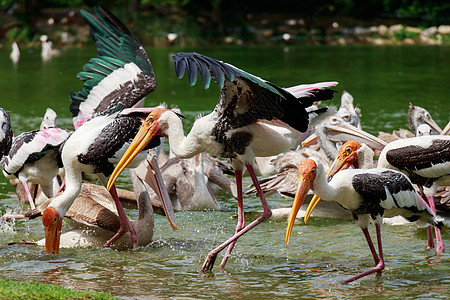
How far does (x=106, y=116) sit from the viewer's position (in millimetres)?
6863

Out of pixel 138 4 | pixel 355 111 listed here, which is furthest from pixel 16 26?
pixel 355 111

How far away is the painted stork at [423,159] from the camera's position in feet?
20.7

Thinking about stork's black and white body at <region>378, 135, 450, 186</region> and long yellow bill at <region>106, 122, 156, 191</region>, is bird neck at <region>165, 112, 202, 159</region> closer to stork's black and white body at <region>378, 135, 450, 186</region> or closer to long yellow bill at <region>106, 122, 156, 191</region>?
long yellow bill at <region>106, 122, 156, 191</region>

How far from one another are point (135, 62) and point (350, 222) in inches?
107

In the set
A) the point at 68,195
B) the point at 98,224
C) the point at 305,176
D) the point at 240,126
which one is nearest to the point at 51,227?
the point at 68,195

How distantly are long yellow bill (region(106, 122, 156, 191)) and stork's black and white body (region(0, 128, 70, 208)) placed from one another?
1470mm

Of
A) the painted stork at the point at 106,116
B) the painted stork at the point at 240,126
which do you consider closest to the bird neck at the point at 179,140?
the painted stork at the point at 240,126

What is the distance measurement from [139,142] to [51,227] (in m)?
1.03

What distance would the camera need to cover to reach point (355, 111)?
10523 mm

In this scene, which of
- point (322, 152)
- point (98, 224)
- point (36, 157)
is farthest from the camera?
point (322, 152)

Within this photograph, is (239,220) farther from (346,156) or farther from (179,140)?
(346,156)

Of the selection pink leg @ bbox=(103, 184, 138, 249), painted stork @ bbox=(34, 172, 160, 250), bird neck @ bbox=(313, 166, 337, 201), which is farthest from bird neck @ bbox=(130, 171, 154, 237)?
bird neck @ bbox=(313, 166, 337, 201)

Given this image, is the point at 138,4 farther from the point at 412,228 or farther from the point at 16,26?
the point at 412,228

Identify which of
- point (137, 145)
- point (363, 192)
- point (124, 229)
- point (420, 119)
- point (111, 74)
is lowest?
point (124, 229)
